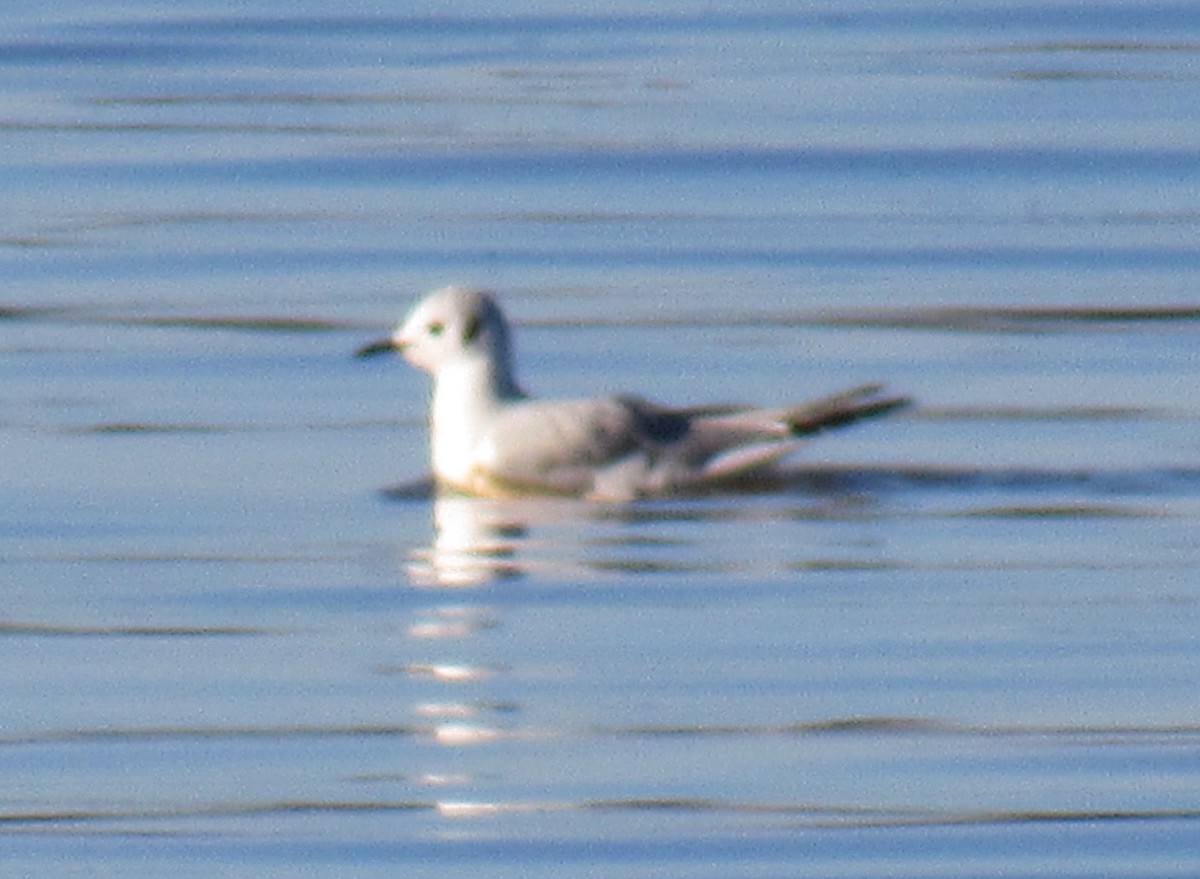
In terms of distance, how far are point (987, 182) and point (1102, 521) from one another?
9128 mm

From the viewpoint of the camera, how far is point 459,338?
46.7 feet

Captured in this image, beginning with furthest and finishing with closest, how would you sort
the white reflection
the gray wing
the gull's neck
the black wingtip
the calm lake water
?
the gull's neck < the black wingtip < the gray wing < the white reflection < the calm lake water

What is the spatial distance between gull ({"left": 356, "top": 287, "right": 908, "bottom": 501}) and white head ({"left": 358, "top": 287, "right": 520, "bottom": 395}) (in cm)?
1

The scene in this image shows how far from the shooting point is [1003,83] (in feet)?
83.3

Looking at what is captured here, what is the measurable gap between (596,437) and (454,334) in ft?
3.36

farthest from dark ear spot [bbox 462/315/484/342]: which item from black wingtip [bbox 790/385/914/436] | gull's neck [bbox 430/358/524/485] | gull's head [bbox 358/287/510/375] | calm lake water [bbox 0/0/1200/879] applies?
black wingtip [bbox 790/385/914/436]

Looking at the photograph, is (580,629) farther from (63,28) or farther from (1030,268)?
(63,28)

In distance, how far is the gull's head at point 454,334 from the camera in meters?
14.1

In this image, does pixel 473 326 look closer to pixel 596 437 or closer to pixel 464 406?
pixel 464 406

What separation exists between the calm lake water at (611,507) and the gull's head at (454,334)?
1.30ft

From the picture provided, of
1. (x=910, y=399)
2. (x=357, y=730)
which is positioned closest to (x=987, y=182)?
(x=910, y=399)

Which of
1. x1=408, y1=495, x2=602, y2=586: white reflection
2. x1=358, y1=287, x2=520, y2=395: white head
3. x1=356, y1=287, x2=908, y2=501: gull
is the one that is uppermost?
x1=358, y1=287, x2=520, y2=395: white head

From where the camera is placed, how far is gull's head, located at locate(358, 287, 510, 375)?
14.1 m

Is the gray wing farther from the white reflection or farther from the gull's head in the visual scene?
the gull's head
